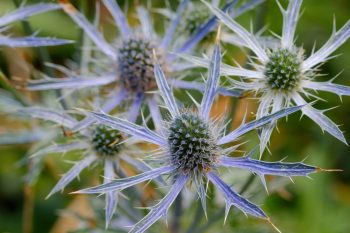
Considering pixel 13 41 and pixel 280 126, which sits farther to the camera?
pixel 280 126

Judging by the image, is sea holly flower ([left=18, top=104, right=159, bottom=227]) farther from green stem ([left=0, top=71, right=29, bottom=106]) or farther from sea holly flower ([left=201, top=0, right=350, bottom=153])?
sea holly flower ([left=201, top=0, right=350, bottom=153])

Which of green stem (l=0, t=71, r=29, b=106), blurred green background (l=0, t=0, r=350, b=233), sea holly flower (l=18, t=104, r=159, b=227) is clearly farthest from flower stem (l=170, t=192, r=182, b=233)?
green stem (l=0, t=71, r=29, b=106)

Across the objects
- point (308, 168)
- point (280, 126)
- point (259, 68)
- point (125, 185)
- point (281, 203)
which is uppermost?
point (259, 68)

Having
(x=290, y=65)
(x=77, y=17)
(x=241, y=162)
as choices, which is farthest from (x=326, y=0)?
(x=241, y=162)

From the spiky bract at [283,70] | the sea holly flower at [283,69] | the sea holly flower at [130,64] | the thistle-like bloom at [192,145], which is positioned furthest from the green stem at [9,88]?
the spiky bract at [283,70]

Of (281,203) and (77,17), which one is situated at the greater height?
(77,17)

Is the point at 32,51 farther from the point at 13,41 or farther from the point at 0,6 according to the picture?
the point at 13,41

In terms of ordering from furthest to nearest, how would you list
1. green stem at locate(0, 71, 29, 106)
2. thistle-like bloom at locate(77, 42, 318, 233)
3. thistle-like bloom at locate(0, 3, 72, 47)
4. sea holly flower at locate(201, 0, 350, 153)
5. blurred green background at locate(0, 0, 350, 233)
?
blurred green background at locate(0, 0, 350, 233)
green stem at locate(0, 71, 29, 106)
thistle-like bloom at locate(0, 3, 72, 47)
sea holly flower at locate(201, 0, 350, 153)
thistle-like bloom at locate(77, 42, 318, 233)

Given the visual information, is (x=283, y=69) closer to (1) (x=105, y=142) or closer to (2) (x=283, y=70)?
(2) (x=283, y=70)
